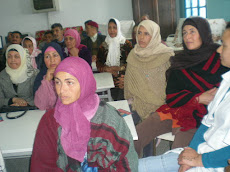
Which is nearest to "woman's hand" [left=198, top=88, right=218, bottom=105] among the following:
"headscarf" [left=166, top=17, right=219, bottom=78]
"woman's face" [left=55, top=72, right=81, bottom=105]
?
"headscarf" [left=166, top=17, right=219, bottom=78]

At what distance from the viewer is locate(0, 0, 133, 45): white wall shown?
7.28m

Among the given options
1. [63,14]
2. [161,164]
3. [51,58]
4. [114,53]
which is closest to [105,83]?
[51,58]

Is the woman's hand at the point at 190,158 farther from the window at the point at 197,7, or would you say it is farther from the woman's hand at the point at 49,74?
the window at the point at 197,7

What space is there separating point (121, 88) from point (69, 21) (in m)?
5.18

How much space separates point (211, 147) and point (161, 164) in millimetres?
333

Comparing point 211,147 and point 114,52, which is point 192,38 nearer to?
point 211,147

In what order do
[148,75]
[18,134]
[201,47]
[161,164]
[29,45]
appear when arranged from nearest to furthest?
[161,164]
[18,134]
[201,47]
[148,75]
[29,45]

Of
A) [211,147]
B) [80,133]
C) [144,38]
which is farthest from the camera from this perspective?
[144,38]

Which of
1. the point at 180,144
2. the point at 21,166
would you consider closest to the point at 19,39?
the point at 21,166

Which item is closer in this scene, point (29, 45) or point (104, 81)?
point (104, 81)

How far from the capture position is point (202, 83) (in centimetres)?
186

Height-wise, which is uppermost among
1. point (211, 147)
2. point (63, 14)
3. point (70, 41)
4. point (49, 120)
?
point (63, 14)

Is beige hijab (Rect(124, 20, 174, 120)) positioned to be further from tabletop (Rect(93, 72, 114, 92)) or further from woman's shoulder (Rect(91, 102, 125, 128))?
woman's shoulder (Rect(91, 102, 125, 128))

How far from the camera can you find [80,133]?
123cm
